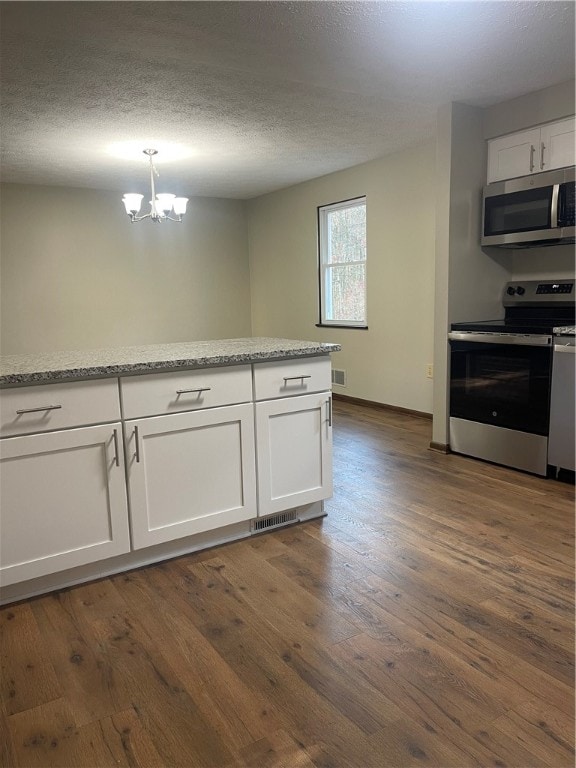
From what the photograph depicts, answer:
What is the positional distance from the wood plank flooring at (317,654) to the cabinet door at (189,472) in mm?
186

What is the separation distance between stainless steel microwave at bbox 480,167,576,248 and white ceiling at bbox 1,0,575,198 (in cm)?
55

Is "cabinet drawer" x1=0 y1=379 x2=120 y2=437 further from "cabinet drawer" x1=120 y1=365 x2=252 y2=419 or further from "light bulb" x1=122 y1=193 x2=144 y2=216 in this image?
"light bulb" x1=122 y1=193 x2=144 y2=216

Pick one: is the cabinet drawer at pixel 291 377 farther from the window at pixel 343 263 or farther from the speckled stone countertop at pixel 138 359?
the window at pixel 343 263

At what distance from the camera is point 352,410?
5473 mm

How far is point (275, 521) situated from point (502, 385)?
174cm

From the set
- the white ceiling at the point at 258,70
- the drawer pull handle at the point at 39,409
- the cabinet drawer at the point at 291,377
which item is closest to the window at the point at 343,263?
the white ceiling at the point at 258,70

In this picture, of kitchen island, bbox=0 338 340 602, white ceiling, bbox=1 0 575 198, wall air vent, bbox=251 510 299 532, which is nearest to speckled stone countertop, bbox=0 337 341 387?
kitchen island, bbox=0 338 340 602

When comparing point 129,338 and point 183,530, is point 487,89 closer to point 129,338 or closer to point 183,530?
point 183,530

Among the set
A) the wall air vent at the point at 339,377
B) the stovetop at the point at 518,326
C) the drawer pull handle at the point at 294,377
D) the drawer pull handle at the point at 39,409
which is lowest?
the wall air vent at the point at 339,377

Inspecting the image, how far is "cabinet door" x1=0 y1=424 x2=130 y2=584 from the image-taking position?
2.00 meters

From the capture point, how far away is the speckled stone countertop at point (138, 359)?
2.00 meters

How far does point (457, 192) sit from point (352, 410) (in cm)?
236

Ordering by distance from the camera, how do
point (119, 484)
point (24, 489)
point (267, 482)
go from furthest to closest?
1. point (267, 482)
2. point (119, 484)
3. point (24, 489)

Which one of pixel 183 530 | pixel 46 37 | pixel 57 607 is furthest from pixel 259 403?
pixel 46 37
